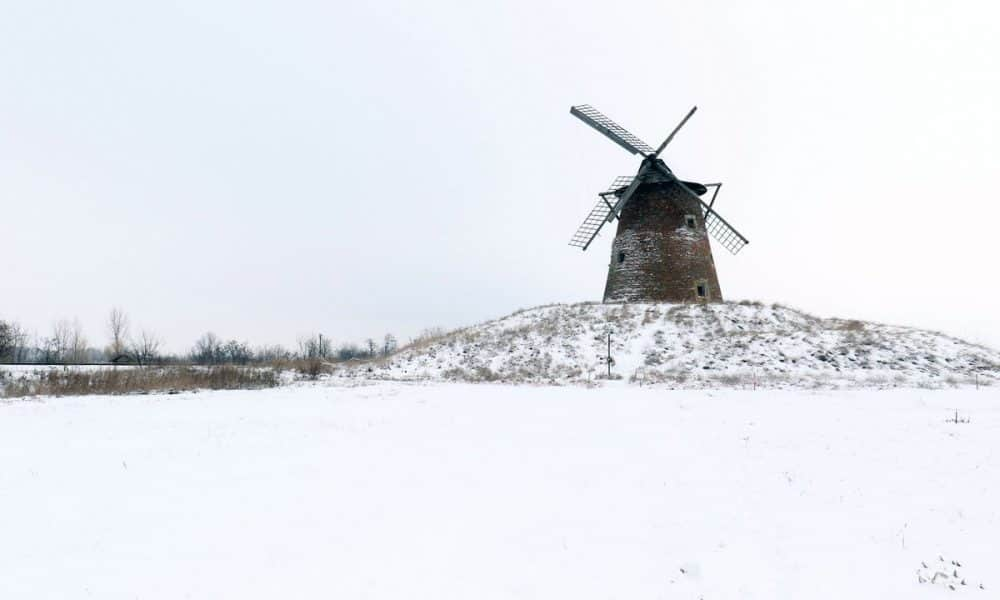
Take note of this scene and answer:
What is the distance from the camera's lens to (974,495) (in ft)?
20.0

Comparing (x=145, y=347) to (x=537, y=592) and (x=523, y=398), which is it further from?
(x=537, y=592)

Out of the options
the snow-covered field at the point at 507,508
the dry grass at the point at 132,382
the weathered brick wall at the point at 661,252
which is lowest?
the snow-covered field at the point at 507,508

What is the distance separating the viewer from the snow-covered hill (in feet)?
62.8

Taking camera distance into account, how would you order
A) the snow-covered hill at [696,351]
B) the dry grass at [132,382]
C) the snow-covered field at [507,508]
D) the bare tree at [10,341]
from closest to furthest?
1. the snow-covered field at [507,508]
2. the snow-covered hill at [696,351]
3. the dry grass at [132,382]
4. the bare tree at [10,341]

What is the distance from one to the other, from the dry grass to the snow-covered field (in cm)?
981

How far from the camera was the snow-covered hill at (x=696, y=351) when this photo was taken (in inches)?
754

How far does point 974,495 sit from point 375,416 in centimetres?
1026

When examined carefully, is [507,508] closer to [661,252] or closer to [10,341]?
[661,252]

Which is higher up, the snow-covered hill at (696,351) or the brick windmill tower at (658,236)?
the brick windmill tower at (658,236)

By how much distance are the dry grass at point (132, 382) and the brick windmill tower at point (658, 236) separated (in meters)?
19.3

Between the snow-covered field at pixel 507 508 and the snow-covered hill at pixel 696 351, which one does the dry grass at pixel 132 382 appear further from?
the snow-covered field at pixel 507 508

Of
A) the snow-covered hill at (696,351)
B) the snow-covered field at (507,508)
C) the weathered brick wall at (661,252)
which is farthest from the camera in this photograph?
the weathered brick wall at (661,252)

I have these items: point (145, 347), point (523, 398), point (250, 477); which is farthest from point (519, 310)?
point (145, 347)

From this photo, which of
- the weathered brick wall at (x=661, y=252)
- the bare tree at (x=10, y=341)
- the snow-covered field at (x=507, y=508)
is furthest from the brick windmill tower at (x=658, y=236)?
the bare tree at (x=10, y=341)
